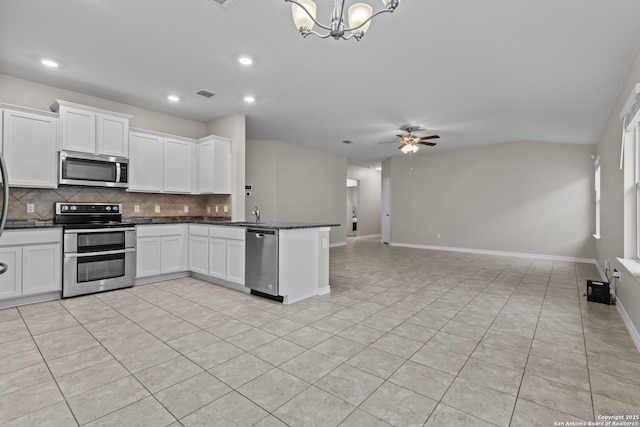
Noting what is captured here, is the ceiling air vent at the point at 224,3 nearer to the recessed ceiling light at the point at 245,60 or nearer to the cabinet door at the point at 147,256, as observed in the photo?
the recessed ceiling light at the point at 245,60

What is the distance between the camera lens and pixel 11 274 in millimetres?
3264

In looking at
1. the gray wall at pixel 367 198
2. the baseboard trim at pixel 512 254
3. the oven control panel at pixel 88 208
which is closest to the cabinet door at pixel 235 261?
the oven control panel at pixel 88 208

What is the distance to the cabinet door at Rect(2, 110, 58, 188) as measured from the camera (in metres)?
3.46

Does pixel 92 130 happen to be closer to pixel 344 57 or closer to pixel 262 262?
pixel 262 262

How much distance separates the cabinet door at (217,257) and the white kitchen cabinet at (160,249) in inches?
24.9

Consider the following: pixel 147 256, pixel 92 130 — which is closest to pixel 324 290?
pixel 147 256

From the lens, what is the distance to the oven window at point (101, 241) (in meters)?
3.72

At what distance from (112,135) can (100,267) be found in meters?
1.81

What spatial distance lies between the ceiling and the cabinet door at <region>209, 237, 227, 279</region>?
211 cm

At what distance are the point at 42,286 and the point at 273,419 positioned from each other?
3.52 m

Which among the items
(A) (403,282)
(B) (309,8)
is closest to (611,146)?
(A) (403,282)

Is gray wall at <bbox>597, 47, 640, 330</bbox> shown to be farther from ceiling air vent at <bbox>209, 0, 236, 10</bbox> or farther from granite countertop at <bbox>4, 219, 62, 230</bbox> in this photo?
granite countertop at <bbox>4, 219, 62, 230</bbox>

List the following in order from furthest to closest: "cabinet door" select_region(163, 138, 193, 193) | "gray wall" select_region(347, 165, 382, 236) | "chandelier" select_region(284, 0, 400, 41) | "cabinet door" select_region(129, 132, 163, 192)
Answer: "gray wall" select_region(347, 165, 382, 236)
"cabinet door" select_region(163, 138, 193, 193)
"cabinet door" select_region(129, 132, 163, 192)
"chandelier" select_region(284, 0, 400, 41)

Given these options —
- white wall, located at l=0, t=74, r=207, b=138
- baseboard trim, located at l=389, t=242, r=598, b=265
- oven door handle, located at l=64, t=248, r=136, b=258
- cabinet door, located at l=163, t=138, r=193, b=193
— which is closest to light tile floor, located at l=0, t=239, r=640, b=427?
oven door handle, located at l=64, t=248, r=136, b=258
